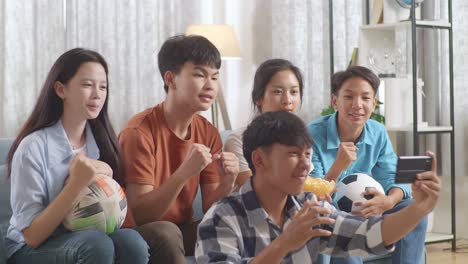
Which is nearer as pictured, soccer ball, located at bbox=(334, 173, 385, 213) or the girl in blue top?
the girl in blue top

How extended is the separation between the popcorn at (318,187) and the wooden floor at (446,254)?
1937 mm

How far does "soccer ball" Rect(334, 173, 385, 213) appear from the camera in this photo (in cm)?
291

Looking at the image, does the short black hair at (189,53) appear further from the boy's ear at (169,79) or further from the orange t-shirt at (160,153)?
the orange t-shirt at (160,153)

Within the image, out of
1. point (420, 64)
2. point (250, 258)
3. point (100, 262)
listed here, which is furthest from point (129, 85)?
point (250, 258)

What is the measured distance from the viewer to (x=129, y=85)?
4.86 m

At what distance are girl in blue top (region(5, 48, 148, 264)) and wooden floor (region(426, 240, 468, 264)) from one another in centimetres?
252

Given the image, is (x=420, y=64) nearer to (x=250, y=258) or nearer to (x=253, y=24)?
(x=253, y=24)

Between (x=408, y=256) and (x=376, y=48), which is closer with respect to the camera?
(x=408, y=256)

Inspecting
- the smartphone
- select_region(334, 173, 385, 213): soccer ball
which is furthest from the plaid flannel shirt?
select_region(334, 173, 385, 213): soccer ball

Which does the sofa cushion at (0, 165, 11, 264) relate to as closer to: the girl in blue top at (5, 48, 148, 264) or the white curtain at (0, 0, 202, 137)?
the girl in blue top at (5, 48, 148, 264)

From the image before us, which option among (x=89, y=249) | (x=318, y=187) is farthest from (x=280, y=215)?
(x=318, y=187)

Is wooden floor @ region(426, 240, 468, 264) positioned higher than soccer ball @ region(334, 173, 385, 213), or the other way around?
soccer ball @ region(334, 173, 385, 213)

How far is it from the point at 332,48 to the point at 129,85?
1.25 m

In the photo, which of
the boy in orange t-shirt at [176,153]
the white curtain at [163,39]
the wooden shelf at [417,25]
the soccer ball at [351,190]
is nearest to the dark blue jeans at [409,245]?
the soccer ball at [351,190]
